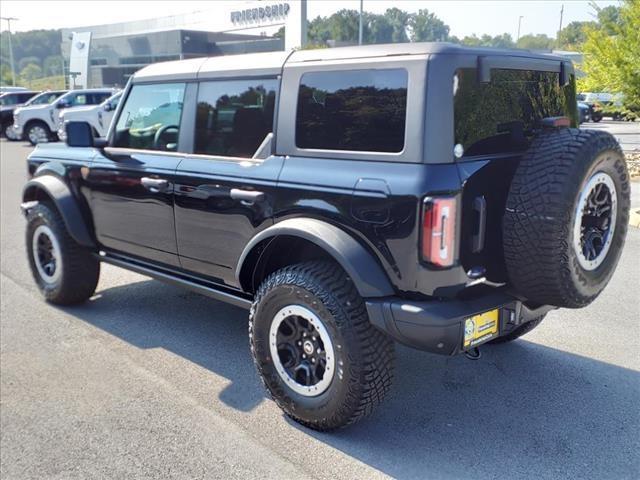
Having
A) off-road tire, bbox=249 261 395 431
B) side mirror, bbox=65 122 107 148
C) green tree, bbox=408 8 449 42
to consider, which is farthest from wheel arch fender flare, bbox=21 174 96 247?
green tree, bbox=408 8 449 42

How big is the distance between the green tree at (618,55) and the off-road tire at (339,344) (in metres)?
7.83

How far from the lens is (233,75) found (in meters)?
3.80

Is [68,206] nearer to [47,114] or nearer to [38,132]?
[47,114]

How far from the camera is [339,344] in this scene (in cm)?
302

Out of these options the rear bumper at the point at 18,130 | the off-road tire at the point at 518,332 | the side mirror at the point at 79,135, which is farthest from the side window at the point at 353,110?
the rear bumper at the point at 18,130

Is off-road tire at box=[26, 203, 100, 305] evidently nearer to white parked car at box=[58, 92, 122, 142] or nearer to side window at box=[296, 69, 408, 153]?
side window at box=[296, 69, 408, 153]

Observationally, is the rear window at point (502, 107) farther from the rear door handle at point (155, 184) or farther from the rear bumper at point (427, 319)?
the rear door handle at point (155, 184)

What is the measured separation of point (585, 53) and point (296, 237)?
8.48m

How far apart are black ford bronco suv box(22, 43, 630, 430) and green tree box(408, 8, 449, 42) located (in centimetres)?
7980

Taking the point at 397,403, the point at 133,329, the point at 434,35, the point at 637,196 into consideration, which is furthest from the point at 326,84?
the point at 434,35

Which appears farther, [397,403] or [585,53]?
[585,53]

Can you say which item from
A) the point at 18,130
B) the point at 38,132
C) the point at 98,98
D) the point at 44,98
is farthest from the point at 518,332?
the point at 44,98

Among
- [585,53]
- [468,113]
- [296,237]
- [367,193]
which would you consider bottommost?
[296,237]

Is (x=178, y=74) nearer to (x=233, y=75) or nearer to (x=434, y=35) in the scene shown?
(x=233, y=75)
